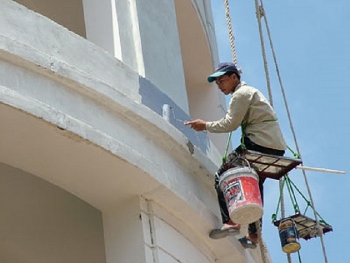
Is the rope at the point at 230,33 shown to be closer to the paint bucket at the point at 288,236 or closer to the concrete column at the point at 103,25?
the concrete column at the point at 103,25

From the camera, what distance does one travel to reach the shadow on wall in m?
12.7

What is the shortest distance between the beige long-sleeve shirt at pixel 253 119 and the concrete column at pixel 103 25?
129cm

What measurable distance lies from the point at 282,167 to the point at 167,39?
7.25 feet

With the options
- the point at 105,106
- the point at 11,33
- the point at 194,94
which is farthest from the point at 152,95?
the point at 194,94

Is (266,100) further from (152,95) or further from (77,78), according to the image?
(77,78)

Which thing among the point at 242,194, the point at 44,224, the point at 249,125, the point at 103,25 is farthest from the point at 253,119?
the point at 44,224

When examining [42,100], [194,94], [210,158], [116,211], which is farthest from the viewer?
[194,94]

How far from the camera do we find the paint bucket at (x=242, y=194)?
11.9 metres

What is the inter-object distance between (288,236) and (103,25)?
281 cm

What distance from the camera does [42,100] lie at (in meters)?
11.5

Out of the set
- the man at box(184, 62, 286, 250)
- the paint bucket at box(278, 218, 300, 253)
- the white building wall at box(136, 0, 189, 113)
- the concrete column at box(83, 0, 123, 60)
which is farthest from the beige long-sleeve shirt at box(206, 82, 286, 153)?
the concrete column at box(83, 0, 123, 60)

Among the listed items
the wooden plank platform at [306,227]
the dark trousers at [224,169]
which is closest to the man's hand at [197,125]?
the dark trousers at [224,169]

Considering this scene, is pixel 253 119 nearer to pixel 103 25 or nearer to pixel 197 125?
pixel 197 125

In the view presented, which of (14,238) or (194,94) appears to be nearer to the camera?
(14,238)
